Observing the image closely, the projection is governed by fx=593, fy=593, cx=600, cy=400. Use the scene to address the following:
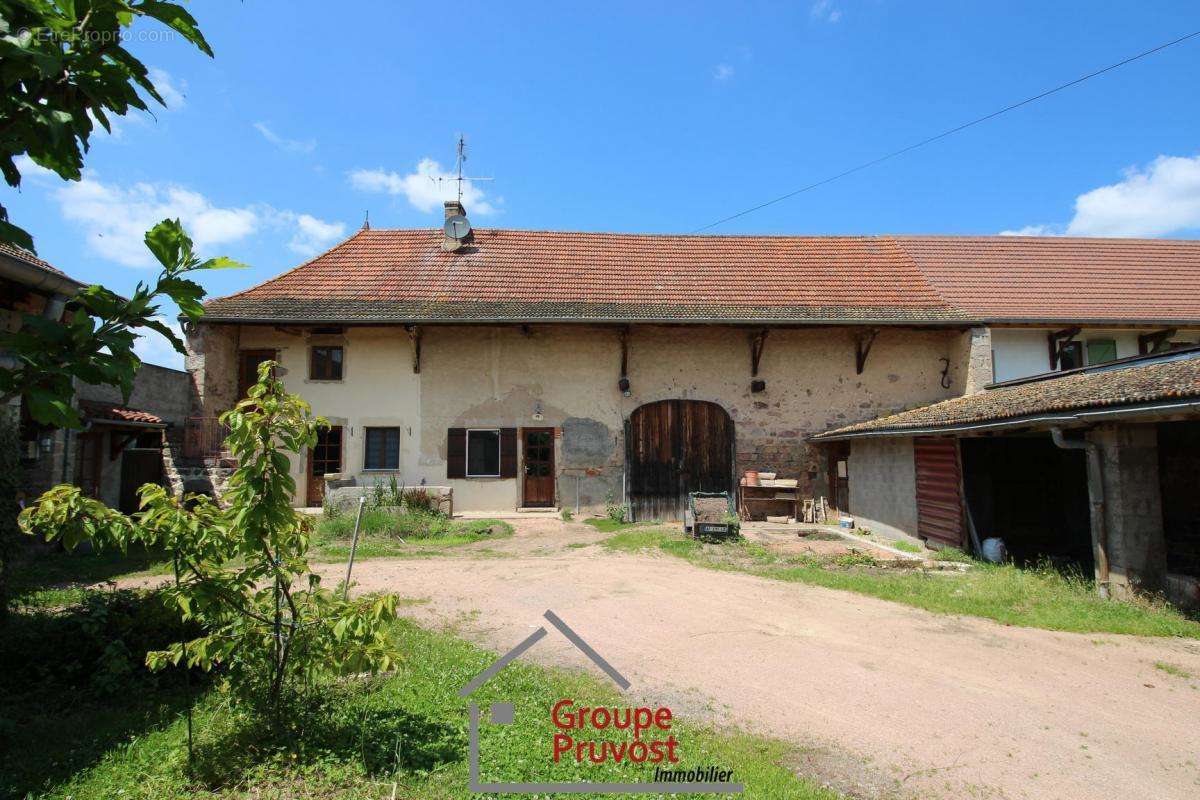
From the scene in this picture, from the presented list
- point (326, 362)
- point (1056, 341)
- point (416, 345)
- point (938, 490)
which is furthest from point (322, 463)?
point (1056, 341)

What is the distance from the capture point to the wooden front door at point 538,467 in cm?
1424

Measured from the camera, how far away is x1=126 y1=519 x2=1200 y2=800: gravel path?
134 inches

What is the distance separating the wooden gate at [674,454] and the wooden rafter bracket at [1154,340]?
1066 cm

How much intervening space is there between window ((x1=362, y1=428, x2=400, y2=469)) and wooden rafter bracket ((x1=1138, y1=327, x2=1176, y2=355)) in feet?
61.0

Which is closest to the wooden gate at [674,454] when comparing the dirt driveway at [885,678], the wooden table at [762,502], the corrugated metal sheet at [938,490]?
the wooden table at [762,502]

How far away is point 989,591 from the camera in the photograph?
7.16 meters

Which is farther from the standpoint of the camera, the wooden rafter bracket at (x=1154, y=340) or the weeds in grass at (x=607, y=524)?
the wooden rafter bracket at (x=1154, y=340)

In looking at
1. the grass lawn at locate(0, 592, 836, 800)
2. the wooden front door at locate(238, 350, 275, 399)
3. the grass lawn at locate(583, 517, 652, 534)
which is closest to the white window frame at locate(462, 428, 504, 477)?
the grass lawn at locate(583, 517, 652, 534)

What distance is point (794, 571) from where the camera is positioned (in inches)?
336

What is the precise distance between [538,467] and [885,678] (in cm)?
1034

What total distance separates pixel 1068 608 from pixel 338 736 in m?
7.43

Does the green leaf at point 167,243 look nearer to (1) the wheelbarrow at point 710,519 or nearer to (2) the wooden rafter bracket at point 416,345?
(1) the wheelbarrow at point 710,519

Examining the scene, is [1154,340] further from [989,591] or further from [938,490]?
[989,591]

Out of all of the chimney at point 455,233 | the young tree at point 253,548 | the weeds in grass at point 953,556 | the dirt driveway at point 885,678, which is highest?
the chimney at point 455,233
